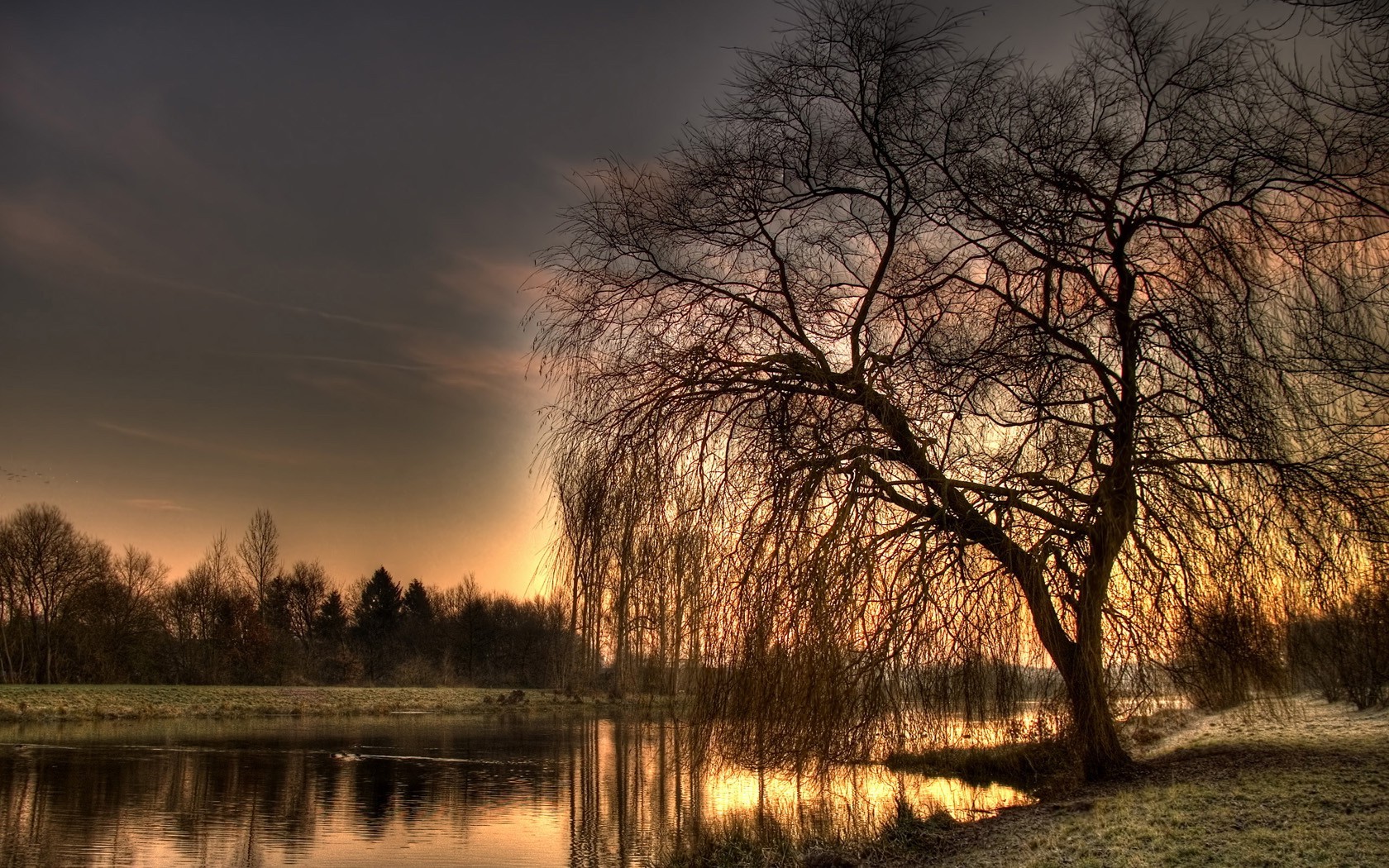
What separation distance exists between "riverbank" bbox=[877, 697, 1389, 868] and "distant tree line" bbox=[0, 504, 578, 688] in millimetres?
43703

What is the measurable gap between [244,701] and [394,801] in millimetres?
29364

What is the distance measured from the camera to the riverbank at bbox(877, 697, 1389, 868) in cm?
739

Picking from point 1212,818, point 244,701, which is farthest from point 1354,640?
point 244,701

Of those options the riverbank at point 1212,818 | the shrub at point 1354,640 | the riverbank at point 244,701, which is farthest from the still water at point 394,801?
the riverbank at point 244,701

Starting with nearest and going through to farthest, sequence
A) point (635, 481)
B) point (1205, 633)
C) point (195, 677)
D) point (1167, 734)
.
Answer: point (635, 481), point (1205, 633), point (1167, 734), point (195, 677)

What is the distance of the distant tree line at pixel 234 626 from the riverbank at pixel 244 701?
450cm

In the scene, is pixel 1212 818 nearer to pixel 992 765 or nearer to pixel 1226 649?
pixel 1226 649

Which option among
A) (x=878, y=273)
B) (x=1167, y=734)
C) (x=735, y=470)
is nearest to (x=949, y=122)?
(x=878, y=273)

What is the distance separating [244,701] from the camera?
44.1 metres

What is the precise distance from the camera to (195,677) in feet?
172

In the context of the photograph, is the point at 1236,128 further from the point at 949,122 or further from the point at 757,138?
the point at 757,138

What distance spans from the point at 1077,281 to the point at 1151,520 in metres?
2.71

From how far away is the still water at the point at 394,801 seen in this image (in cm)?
1295

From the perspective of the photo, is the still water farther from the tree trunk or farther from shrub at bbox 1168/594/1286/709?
shrub at bbox 1168/594/1286/709
